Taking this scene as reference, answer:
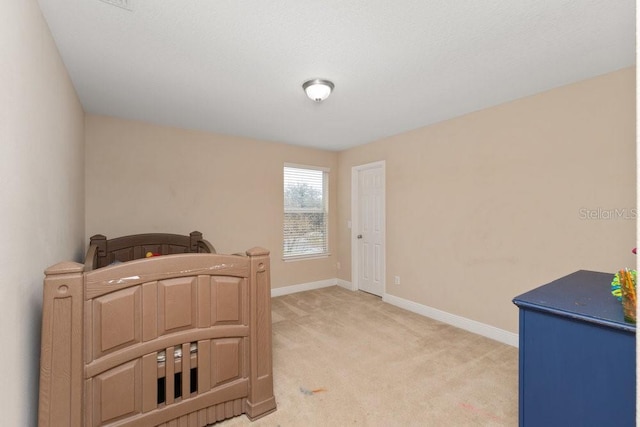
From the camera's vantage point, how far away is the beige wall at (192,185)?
3332 millimetres

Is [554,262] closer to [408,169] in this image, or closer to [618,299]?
[618,299]

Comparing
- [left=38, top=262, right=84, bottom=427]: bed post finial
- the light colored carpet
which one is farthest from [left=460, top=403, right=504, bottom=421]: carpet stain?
[left=38, top=262, right=84, bottom=427]: bed post finial

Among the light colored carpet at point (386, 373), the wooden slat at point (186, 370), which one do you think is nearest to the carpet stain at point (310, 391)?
the light colored carpet at point (386, 373)

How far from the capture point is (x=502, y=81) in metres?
2.47

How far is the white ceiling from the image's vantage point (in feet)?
5.34

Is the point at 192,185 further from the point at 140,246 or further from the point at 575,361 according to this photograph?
the point at 575,361

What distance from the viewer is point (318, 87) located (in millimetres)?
2416

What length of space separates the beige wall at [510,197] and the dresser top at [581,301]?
1.14 metres

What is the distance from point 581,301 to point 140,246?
358 centimetres

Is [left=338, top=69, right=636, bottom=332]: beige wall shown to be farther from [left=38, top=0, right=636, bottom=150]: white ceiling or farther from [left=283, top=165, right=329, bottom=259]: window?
[left=283, top=165, right=329, bottom=259]: window

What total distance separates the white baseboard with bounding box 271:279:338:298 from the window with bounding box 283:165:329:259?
1.52 ft

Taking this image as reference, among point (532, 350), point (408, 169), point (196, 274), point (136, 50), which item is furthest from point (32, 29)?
point (408, 169)

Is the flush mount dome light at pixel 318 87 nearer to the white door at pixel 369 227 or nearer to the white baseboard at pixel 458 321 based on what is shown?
the white door at pixel 369 227

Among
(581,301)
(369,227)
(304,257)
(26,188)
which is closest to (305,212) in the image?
(304,257)
